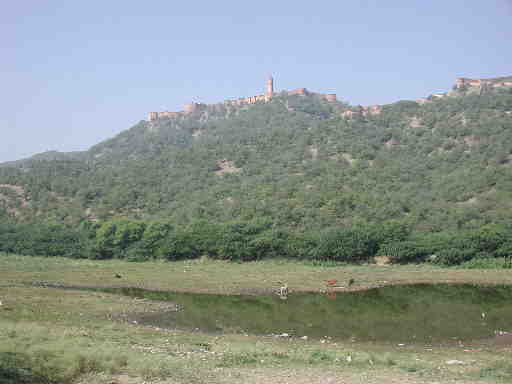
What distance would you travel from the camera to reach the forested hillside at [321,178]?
60.7 meters

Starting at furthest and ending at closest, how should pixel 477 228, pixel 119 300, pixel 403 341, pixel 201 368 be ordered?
pixel 477 228
pixel 119 300
pixel 403 341
pixel 201 368

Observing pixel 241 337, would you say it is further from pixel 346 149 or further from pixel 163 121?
pixel 163 121

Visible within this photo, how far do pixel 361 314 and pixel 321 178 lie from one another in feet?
149

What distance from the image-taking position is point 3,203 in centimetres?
7756

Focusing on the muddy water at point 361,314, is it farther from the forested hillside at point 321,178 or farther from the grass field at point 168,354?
the forested hillside at point 321,178

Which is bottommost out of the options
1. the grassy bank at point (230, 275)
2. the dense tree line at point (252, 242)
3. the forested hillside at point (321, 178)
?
the grassy bank at point (230, 275)

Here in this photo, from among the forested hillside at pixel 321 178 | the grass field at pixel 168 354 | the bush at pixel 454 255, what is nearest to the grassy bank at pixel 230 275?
the bush at pixel 454 255

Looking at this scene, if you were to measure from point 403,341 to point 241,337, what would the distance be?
5798mm

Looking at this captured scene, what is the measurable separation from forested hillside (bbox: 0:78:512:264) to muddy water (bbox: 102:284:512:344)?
1993cm

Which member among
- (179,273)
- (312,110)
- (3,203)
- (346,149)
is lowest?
(179,273)

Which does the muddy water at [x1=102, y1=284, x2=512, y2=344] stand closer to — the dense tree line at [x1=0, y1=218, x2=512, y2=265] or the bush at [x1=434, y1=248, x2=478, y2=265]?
the bush at [x1=434, y1=248, x2=478, y2=265]

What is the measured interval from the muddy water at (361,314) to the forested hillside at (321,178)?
19932 mm

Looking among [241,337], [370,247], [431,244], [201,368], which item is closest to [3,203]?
[370,247]

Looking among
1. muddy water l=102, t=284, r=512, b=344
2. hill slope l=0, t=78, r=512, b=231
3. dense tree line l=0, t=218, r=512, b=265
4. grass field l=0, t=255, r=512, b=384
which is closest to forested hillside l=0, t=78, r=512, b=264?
hill slope l=0, t=78, r=512, b=231
